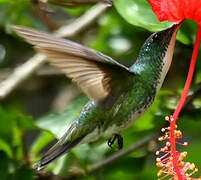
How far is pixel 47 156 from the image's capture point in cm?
151

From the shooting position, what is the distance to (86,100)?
1926 millimetres

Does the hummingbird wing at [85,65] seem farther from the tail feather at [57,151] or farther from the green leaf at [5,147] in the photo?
the green leaf at [5,147]

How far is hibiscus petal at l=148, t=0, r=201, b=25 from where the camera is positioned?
4.51ft

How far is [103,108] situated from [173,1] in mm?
317

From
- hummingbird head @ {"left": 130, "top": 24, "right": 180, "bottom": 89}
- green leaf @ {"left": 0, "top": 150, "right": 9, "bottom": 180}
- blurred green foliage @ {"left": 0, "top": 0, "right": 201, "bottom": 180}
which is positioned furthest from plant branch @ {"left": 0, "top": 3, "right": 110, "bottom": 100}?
hummingbird head @ {"left": 130, "top": 24, "right": 180, "bottom": 89}

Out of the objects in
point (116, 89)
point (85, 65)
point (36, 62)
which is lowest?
Result: point (36, 62)

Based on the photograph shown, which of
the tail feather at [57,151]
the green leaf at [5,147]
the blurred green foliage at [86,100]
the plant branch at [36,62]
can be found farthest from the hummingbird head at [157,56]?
the green leaf at [5,147]

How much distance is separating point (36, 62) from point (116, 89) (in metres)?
0.78

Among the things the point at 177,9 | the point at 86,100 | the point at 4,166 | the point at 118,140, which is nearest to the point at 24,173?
the point at 4,166

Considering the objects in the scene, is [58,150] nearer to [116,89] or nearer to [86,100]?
[116,89]

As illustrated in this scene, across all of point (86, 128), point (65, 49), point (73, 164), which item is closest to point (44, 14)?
point (73, 164)

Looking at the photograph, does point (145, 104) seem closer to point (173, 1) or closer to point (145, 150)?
point (173, 1)

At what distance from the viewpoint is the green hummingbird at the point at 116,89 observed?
136 centimetres

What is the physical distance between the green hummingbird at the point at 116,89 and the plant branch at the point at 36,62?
0.49 m
